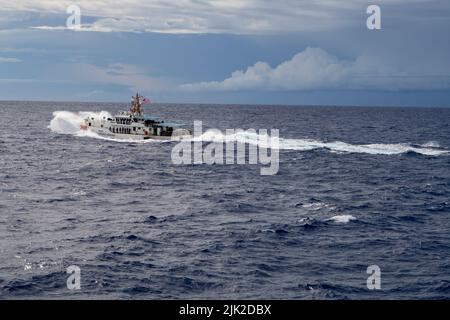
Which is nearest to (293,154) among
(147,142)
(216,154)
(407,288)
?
(216,154)

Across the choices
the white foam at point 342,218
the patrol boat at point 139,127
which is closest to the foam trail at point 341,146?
the patrol boat at point 139,127

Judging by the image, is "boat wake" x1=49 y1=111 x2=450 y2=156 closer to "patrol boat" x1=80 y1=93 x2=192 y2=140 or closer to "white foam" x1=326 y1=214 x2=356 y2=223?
"patrol boat" x1=80 y1=93 x2=192 y2=140

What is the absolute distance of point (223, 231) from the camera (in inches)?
1607

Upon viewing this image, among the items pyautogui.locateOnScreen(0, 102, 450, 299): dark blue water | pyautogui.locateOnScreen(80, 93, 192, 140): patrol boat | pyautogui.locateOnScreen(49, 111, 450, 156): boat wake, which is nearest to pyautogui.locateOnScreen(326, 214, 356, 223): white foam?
pyautogui.locateOnScreen(0, 102, 450, 299): dark blue water

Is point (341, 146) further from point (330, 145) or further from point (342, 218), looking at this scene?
point (342, 218)

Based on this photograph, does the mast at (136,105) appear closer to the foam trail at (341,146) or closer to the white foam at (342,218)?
the foam trail at (341,146)

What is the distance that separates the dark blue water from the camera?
29.4 meters

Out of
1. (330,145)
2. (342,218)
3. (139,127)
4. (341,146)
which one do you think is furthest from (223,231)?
(139,127)

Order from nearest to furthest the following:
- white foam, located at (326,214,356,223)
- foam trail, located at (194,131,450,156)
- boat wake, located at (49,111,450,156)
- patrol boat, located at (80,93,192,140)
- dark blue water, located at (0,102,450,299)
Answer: dark blue water, located at (0,102,450,299), white foam, located at (326,214,356,223), foam trail, located at (194,131,450,156), boat wake, located at (49,111,450,156), patrol boat, located at (80,93,192,140)

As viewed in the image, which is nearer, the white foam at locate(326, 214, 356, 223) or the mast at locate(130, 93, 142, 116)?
the white foam at locate(326, 214, 356, 223)
